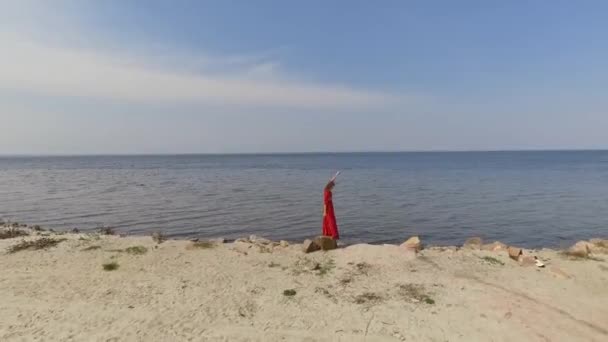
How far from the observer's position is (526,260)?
1288cm

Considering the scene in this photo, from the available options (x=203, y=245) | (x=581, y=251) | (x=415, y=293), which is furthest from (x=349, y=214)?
(x=415, y=293)

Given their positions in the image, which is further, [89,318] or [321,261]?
[321,261]

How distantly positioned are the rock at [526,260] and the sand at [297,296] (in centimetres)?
45

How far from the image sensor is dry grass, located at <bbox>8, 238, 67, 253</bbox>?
14.1m

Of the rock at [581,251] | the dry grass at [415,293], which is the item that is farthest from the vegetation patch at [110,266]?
the rock at [581,251]

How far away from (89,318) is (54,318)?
0.73 m

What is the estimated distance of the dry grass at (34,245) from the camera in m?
14.1

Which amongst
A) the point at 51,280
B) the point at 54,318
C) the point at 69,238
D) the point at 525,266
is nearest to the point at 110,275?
the point at 51,280

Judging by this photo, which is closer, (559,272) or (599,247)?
(559,272)

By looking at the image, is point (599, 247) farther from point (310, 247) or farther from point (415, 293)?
point (310, 247)

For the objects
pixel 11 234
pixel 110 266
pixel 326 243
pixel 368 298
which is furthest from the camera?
pixel 11 234

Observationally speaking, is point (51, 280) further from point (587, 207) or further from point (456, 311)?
point (587, 207)

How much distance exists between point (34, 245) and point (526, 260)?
55.1 ft

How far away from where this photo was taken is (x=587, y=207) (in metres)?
28.3
